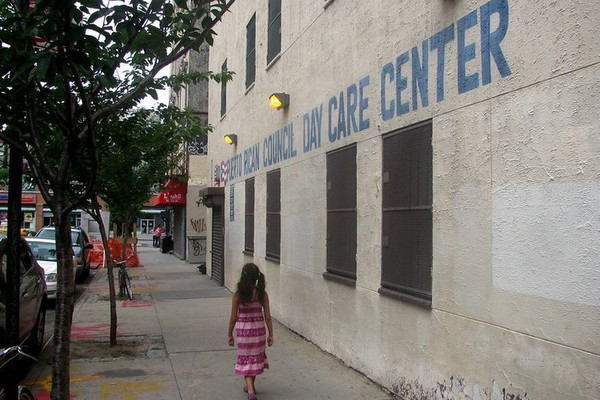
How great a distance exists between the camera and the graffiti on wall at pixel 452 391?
4238mm

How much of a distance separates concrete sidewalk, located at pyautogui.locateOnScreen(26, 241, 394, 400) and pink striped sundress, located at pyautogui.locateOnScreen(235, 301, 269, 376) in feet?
1.21

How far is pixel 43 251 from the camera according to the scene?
1471cm

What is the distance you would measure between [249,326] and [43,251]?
1057cm

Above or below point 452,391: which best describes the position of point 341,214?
above

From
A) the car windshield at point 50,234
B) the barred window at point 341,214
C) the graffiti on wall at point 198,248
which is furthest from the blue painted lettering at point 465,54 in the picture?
the graffiti on wall at point 198,248

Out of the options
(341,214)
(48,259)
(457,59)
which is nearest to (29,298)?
(341,214)

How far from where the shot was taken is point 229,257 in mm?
15312

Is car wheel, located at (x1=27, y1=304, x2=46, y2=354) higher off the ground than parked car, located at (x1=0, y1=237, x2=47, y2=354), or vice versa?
parked car, located at (x1=0, y1=237, x2=47, y2=354)

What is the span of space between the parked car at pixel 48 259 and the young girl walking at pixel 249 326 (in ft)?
25.8

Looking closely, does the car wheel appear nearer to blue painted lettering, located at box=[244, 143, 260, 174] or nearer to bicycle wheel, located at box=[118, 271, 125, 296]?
blue painted lettering, located at box=[244, 143, 260, 174]

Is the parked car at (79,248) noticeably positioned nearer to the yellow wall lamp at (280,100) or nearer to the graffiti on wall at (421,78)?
the yellow wall lamp at (280,100)

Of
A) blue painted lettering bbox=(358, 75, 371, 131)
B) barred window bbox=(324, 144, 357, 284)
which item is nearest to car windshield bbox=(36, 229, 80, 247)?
barred window bbox=(324, 144, 357, 284)

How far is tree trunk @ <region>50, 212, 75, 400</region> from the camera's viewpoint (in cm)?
413

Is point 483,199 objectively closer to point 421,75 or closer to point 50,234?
point 421,75
